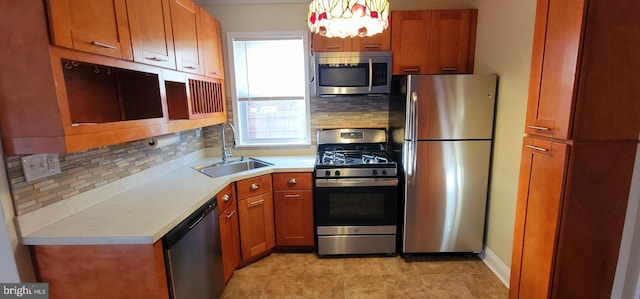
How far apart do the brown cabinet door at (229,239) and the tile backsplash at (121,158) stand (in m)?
0.71

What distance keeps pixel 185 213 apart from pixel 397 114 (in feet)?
6.27

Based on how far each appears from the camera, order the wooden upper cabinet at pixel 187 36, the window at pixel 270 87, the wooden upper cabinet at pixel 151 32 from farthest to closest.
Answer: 1. the window at pixel 270 87
2. the wooden upper cabinet at pixel 187 36
3. the wooden upper cabinet at pixel 151 32

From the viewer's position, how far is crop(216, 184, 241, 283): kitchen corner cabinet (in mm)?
1986

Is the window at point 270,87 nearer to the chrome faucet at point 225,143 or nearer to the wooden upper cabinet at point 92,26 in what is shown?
the chrome faucet at point 225,143

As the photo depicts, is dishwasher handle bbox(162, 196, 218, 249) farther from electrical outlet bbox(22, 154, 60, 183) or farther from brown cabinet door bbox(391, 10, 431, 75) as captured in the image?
brown cabinet door bbox(391, 10, 431, 75)

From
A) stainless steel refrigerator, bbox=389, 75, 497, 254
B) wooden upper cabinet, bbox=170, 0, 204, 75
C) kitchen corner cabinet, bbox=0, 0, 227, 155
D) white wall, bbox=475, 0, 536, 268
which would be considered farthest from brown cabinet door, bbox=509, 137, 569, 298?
wooden upper cabinet, bbox=170, 0, 204, 75

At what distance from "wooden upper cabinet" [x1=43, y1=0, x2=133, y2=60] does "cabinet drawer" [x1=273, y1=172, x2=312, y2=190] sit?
142 cm

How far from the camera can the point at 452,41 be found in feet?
7.94

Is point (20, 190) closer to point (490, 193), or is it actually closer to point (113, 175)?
point (113, 175)

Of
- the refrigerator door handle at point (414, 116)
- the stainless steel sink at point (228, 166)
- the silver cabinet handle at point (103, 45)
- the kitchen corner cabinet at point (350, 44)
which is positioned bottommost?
the stainless steel sink at point (228, 166)

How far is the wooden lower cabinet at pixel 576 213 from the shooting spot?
128 cm

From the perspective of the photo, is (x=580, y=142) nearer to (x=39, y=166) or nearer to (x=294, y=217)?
(x=294, y=217)

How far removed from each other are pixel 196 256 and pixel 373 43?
7.15 feet

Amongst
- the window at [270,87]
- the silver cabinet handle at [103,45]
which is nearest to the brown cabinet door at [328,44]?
the window at [270,87]
